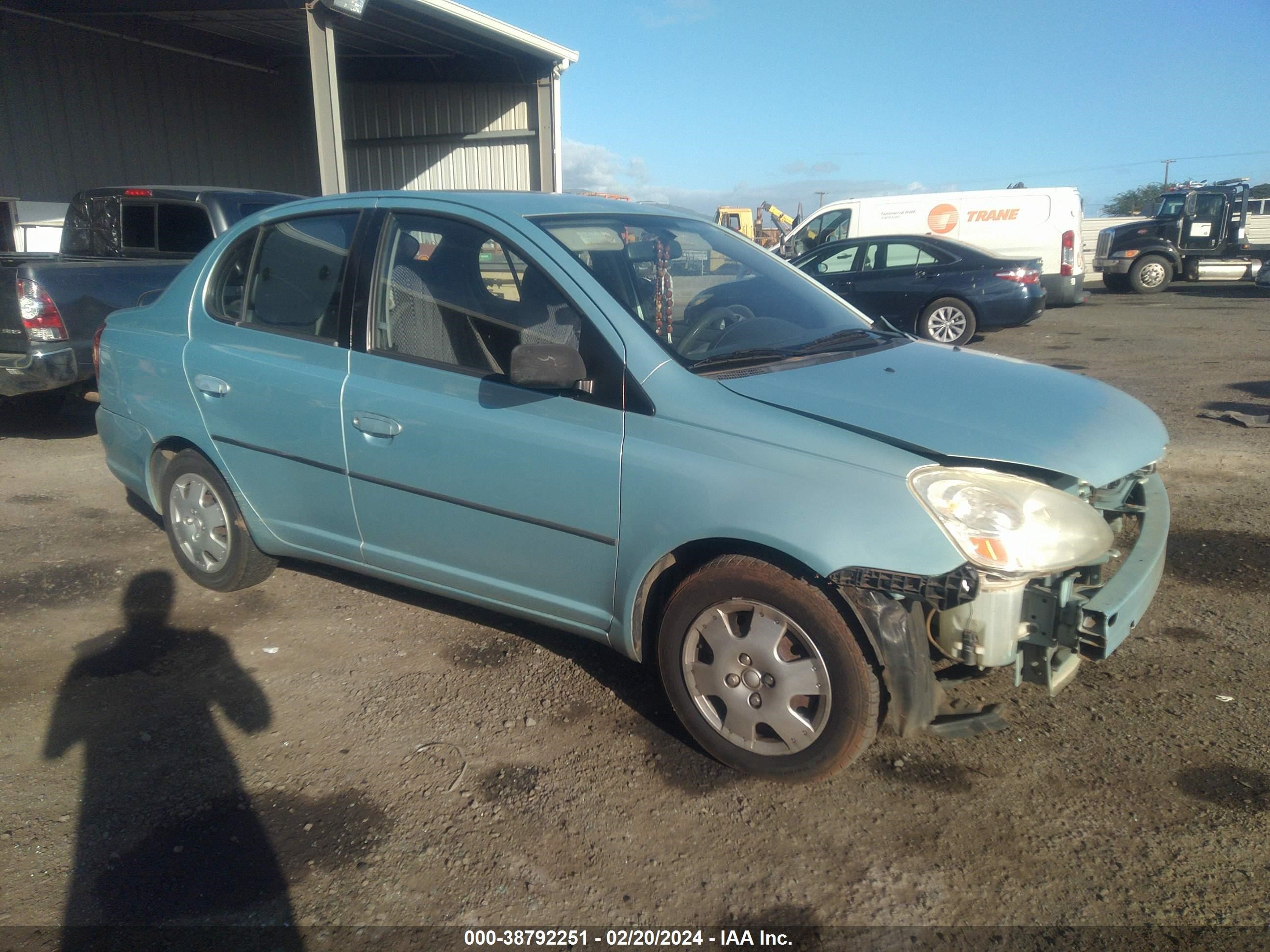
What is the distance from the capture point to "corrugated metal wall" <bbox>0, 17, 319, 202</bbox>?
575 inches

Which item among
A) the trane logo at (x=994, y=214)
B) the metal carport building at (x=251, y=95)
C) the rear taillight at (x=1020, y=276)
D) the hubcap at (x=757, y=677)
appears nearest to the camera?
the hubcap at (x=757, y=677)

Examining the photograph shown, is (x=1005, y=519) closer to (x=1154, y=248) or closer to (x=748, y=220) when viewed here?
(x=1154, y=248)

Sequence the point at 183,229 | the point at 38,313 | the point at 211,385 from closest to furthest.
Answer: the point at 211,385 → the point at 38,313 → the point at 183,229

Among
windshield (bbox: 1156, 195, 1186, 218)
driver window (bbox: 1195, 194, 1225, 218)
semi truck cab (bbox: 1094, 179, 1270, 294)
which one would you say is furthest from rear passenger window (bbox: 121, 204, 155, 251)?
driver window (bbox: 1195, 194, 1225, 218)

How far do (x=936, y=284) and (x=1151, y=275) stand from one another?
12875 mm

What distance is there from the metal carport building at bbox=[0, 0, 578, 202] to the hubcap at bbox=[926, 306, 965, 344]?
214 inches

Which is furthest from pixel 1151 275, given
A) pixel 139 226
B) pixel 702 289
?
pixel 702 289

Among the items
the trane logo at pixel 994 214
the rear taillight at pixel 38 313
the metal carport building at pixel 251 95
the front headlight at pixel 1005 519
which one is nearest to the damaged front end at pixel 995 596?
the front headlight at pixel 1005 519

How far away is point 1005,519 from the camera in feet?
8.13

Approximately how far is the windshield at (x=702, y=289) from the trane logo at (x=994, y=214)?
13.4 meters

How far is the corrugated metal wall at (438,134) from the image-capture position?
51.6 feet

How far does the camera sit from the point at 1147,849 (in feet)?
8.21

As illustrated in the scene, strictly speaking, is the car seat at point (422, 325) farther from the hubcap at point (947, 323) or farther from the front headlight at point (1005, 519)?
the hubcap at point (947, 323)

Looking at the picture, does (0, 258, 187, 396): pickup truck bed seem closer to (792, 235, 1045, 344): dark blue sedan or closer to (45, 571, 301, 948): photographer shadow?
(45, 571, 301, 948): photographer shadow
